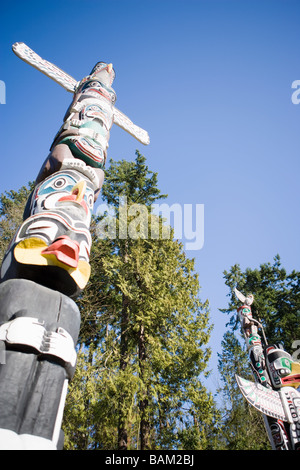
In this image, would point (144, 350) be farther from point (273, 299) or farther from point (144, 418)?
point (273, 299)

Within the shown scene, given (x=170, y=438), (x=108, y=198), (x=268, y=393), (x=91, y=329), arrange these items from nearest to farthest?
(x=268, y=393) < (x=170, y=438) < (x=91, y=329) < (x=108, y=198)

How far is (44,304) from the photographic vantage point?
11.7ft

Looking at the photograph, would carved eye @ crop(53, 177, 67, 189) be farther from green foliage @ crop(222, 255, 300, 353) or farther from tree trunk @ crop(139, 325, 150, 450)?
green foliage @ crop(222, 255, 300, 353)

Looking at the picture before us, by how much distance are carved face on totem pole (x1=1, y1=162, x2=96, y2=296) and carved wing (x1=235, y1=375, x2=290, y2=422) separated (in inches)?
150

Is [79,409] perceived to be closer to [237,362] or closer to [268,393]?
[268,393]

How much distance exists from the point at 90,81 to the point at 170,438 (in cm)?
941

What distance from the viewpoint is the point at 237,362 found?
15070 mm

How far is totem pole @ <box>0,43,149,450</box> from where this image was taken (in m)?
2.90

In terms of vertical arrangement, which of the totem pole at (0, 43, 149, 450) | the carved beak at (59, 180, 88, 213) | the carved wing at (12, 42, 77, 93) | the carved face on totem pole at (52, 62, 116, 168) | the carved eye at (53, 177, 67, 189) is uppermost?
the carved wing at (12, 42, 77, 93)

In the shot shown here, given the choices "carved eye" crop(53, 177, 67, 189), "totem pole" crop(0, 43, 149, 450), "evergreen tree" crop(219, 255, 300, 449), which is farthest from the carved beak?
"evergreen tree" crop(219, 255, 300, 449)

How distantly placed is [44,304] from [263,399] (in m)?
4.97

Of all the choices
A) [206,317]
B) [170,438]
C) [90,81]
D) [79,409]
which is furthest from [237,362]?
[90,81]

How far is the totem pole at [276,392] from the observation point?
633cm

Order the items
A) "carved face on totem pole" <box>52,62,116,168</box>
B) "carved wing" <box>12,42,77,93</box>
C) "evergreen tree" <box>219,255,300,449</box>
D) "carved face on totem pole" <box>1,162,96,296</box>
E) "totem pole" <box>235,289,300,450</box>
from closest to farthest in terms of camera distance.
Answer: "carved face on totem pole" <box>1,162,96,296</box> < "totem pole" <box>235,289,300,450</box> < "carved face on totem pole" <box>52,62,116,168</box> < "carved wing" <box>12,42,77,93</box> < "evergreen tree" <box>219,255,300,449</box>
